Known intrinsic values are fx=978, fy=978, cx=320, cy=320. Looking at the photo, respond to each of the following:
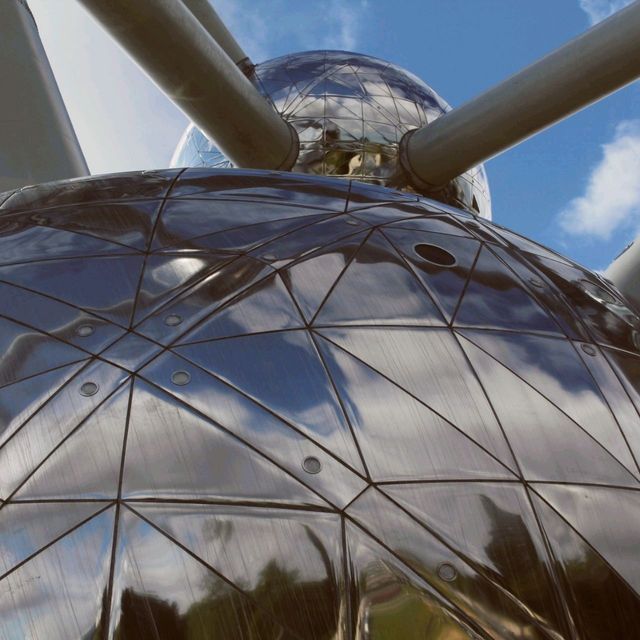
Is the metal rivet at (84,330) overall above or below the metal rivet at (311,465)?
above

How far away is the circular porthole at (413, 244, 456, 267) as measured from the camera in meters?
5.84

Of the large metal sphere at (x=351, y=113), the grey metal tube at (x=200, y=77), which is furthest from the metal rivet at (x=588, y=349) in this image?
the large metal sphere at (x=351, y=113)

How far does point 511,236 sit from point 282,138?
Result: 589 cm

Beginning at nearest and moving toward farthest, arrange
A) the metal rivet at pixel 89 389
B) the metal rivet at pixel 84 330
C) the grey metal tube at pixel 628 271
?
the metal rivet at pixel 89 389 → the metal rivet at pixel 84 330 → the grey metal tube at pixel 628 271

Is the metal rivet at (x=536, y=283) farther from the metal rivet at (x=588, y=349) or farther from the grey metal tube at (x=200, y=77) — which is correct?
the grey metal tube at (x=200, y=77)

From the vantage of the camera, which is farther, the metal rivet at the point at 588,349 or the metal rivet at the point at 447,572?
the metal rivet at the point at 588,349

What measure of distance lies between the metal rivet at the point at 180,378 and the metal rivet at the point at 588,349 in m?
2.37

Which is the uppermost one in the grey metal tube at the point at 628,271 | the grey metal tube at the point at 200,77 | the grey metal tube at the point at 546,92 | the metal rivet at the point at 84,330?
the grey metal tube at the point at 200,77

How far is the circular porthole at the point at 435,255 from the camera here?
5.84 m

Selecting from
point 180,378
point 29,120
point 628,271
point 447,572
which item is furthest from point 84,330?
point 628,271

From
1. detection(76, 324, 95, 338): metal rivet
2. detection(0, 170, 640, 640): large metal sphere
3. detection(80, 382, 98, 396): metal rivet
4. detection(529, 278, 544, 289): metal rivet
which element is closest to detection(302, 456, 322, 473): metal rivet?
detection(0, 170, 640, 640): large metal sphere

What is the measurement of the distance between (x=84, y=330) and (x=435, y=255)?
7.10ft

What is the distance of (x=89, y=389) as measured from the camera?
4668 mm

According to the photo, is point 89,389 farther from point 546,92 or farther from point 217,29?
point 217,29
